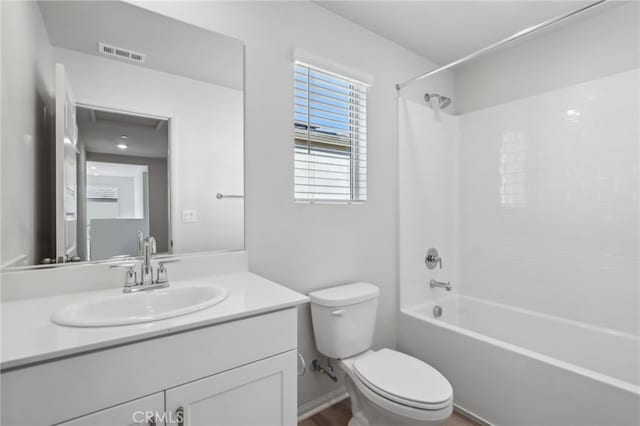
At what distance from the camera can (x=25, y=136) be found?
3.64ft

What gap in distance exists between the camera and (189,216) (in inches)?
57.8

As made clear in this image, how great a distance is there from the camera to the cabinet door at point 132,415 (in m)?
0.78

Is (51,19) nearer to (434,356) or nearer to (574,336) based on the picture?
(434,356)

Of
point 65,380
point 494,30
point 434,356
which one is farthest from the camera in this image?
point 494,30

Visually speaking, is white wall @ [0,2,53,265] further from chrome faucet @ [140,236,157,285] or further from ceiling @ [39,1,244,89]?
chrome faucet @ [140,236,157,285]

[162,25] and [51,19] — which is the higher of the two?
[162,25]

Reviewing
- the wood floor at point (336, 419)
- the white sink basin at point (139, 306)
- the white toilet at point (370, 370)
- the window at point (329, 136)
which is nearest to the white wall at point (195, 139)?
the white sink basin at point (139, 306)

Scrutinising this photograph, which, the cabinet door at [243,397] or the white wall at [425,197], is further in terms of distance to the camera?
the white wall at [425,197]

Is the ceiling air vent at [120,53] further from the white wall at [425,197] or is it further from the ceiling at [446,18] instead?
the white wall at [425,197]

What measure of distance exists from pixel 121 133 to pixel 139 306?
2.36 ft

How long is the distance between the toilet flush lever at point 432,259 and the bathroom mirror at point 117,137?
156 cm

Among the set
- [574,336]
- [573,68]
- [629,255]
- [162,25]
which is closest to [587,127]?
[573,68]

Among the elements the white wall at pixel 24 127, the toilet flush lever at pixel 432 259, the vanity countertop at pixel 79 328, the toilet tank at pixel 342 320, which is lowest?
the toilet tank at pixel 342 320

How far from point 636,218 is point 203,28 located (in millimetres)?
2639
